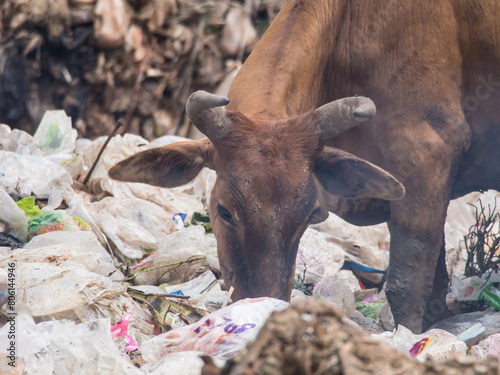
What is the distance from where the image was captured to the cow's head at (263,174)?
9.66 ft

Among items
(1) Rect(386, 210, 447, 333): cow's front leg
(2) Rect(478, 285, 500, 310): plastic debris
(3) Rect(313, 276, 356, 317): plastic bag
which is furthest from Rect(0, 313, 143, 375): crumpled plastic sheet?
(2) Rect(478, 285, 500, 310): plastic debris

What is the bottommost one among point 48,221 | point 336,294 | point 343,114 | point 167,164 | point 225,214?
point 336,294

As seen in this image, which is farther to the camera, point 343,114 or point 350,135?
point 350,135

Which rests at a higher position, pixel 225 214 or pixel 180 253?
pixel 225 214

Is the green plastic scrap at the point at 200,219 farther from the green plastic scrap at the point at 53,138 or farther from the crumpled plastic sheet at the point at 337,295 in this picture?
the green plastic scrap at the point at 53,138

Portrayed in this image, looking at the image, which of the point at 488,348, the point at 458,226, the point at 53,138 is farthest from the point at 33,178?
the point at 458,226

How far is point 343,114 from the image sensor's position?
3152 mm

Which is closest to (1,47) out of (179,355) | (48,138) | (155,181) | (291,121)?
(48,138)

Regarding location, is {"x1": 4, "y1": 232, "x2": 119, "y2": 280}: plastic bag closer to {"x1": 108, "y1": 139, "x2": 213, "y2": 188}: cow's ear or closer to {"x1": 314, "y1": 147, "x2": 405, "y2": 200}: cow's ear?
{"x1": 108, "y1": 139, "x2": 213, "y2": 188}: cow's ear

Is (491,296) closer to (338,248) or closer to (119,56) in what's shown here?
(338,248)

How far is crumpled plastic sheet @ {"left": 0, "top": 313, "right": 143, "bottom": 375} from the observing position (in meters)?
2.09

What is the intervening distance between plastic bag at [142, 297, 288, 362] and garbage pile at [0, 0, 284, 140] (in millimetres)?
5550

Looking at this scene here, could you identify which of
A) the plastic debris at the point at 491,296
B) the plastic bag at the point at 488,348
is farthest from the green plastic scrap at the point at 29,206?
the plastic debris at the point at 491,296

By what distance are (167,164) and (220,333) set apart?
136 centimetres
